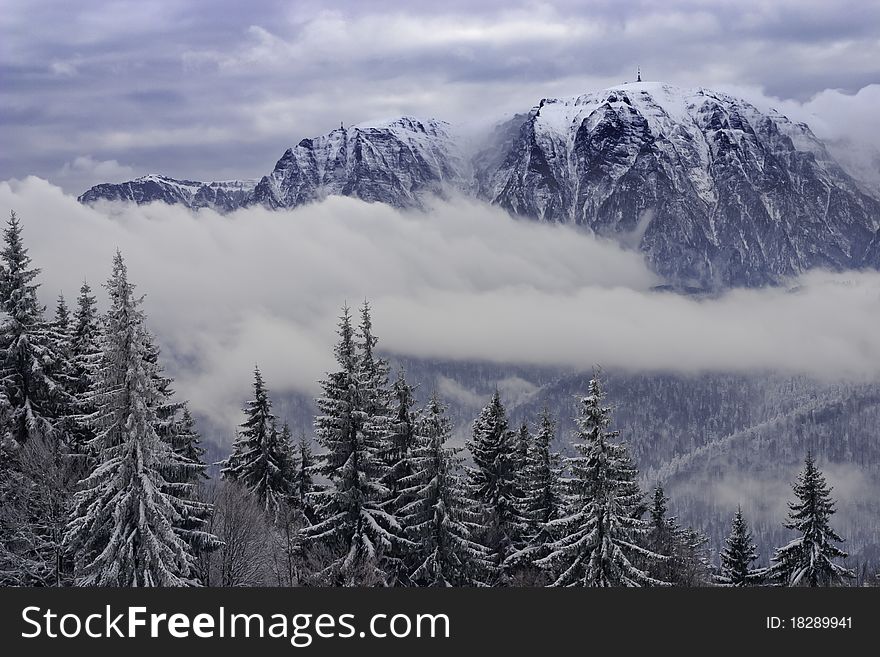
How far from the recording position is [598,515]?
115 feet

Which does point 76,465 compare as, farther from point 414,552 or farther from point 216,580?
point 414,552

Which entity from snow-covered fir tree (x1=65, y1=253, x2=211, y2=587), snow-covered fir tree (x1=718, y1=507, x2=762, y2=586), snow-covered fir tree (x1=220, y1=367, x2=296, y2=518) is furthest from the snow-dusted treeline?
snow-covered fir tree (x1=718, y1=507, x2=762, y2=586)

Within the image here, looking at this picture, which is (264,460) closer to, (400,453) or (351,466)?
(400,453)

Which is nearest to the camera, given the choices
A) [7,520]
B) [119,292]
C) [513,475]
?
[119,292]

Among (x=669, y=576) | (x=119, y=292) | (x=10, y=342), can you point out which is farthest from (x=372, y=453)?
(x=669, y=576)

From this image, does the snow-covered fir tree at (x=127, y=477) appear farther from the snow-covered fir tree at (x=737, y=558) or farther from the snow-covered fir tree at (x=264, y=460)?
the snow-covered fir tree at (x=737, y=558)

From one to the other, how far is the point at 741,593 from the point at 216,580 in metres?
25.2

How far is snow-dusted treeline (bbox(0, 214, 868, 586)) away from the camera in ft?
96.1

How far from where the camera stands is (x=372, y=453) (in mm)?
37219

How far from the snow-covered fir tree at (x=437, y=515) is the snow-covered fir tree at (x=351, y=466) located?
1.33 m

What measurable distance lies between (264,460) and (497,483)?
14375mm

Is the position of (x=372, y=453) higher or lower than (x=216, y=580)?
higher

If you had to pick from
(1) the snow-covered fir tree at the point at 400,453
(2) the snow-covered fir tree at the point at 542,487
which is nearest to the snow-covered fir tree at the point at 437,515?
(1) the snow-covered fir tree at the point at 400,453

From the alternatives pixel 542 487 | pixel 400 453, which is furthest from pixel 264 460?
pixel 542 487
